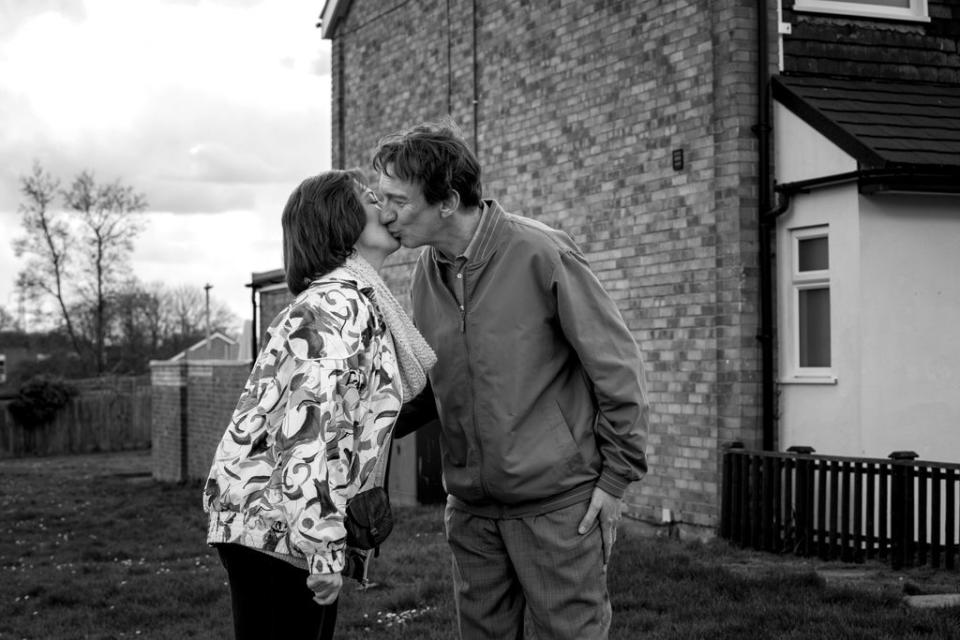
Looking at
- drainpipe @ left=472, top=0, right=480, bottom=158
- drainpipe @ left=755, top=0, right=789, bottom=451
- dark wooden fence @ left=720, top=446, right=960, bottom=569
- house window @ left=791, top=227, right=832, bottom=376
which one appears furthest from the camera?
drainpipe @ left=472, top=0, right=480, bottom=158

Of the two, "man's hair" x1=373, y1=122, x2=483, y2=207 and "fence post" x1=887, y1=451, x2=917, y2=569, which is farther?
"fence post" x1=887, y1=451, x2=917, y2=569

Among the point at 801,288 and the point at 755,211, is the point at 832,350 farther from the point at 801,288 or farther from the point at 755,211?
the point at 755,211

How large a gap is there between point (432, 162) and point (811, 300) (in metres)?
6.36

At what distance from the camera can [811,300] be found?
915cm

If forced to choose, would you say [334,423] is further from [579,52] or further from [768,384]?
[579,52]

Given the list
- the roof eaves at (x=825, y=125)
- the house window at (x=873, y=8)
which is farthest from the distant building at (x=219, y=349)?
the roof eaves at (x=825, y=125)

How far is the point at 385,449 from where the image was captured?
3434 mm

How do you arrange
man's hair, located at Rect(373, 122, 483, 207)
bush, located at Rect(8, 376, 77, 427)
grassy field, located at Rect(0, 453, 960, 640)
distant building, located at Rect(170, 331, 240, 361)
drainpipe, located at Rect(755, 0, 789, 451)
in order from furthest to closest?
distant building, located at Rect(170, 331, 240, 361) < bush, located at Rect(8, 376, 77, 427) < drainpipe, located at Rect(755, 0, 789, 451) < grassy field, located at Rect(0, 453, 960, 640) < man's hair, located at Rect(373, 122, 483, 207)

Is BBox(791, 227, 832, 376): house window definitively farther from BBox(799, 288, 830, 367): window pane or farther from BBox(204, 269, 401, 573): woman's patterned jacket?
BBox(204, 269, 401, 573): woman's patterned jacket

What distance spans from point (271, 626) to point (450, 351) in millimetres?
977

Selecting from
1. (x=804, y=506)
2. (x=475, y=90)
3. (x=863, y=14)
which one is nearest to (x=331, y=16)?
(x=475, y=90)

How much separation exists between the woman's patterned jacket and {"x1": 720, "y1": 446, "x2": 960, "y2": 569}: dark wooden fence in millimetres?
5164

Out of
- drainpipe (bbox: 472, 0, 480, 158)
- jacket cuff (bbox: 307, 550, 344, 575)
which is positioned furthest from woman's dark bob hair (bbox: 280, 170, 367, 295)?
drainpipe (bbox: 472, 0, 480, 158)

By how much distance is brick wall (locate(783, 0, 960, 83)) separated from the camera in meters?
Result: 9.49
